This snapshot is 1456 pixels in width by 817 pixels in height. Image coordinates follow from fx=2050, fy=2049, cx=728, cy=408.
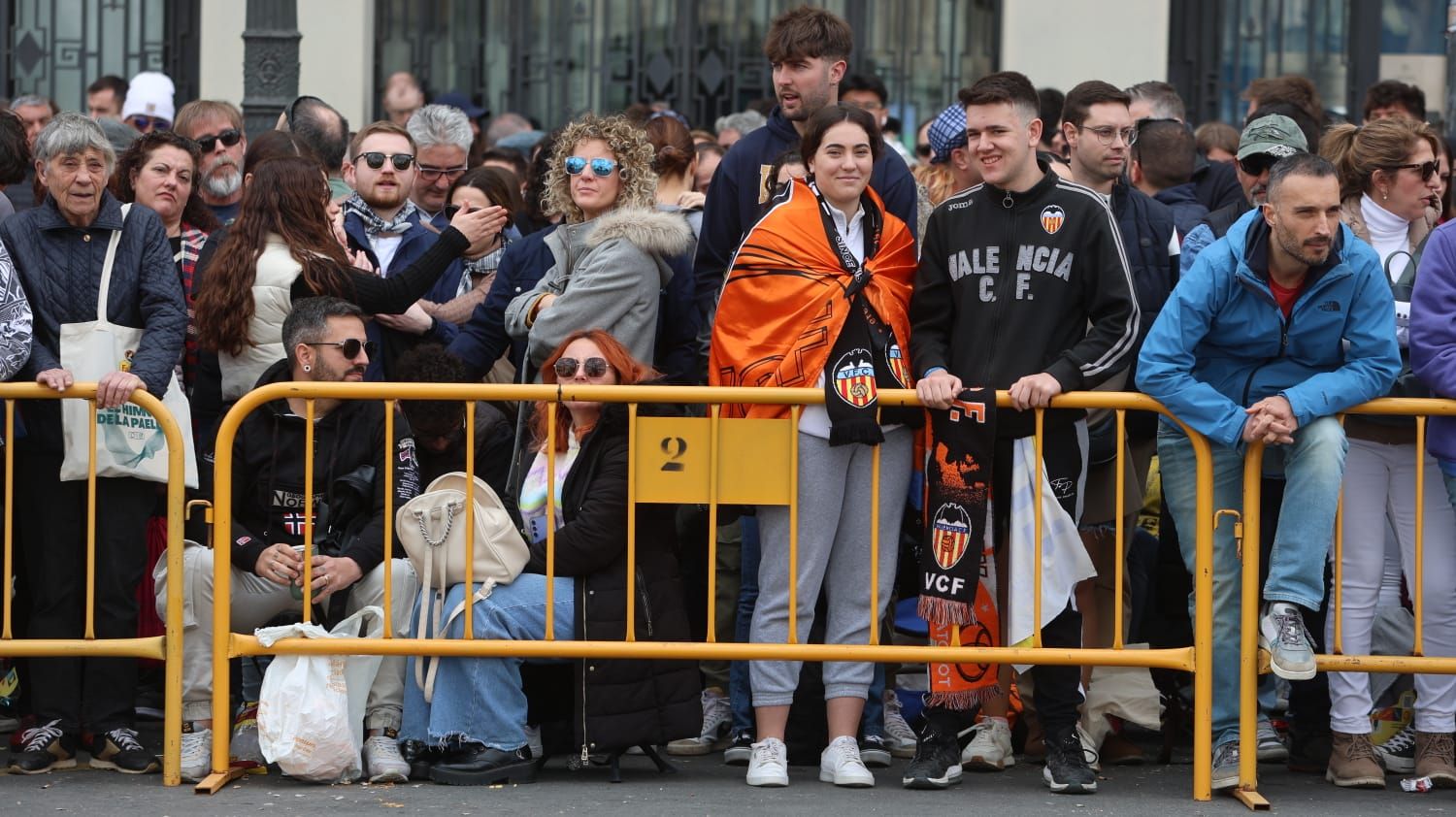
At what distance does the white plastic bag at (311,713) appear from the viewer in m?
6.62

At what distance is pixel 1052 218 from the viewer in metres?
6.68

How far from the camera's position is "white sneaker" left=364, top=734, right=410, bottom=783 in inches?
266

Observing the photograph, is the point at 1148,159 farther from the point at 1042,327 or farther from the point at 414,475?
the point at 414,475

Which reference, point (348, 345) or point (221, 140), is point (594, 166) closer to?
point (348, 345)

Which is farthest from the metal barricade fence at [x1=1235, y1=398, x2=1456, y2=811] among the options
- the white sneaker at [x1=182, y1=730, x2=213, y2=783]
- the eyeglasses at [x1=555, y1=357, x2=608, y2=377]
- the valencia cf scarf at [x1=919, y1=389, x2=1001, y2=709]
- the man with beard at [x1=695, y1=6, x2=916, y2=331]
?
the white sneaker at [x1=182, y1=730, x2=213, y2=783]

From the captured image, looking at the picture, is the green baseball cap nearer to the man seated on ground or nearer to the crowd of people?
the crowd of people

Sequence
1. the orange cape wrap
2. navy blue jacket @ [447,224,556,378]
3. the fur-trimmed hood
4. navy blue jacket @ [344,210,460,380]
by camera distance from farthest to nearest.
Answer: navy blue jacket @ [344,210,460,380] → navy blue jacket @ [447,224,556,378] → the fur-trimmed hood → the orange cape wrap

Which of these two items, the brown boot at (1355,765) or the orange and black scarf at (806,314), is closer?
the orange and black scarf at (806,314)

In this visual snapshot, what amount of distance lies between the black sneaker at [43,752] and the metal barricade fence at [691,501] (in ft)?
2.05

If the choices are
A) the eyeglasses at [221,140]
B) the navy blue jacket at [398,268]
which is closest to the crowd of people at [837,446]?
the navy blue jacket at [398,268]

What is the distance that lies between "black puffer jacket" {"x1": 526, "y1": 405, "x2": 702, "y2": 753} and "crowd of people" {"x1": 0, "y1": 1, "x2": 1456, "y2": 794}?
0.01m

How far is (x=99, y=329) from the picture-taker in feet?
22.9

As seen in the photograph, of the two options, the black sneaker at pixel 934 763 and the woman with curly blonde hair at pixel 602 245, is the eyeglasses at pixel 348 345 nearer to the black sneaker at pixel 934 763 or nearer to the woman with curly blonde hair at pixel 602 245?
the woman with curly blonde hair at pixel 602 245

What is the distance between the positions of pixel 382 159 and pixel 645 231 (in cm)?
143
